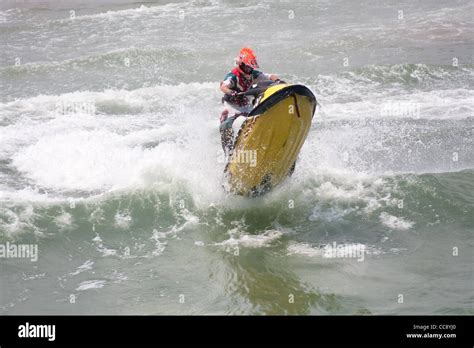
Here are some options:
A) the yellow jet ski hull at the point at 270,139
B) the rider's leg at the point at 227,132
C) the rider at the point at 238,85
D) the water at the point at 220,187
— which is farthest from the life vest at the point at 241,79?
the water at the point at 220,187

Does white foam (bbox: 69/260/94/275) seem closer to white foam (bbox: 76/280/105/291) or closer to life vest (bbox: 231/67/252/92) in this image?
white foam (bbox: 76/280/105/291)

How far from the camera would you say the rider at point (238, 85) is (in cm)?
906

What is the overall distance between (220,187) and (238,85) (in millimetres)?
1507

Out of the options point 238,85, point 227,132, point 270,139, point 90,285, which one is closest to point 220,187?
point 227,132

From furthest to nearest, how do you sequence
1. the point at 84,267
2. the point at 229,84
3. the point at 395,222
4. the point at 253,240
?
the point at 395,222, the point at 229,84, the point at 253,240, the point at 84,267

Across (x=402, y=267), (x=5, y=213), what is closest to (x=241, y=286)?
(x=402, y=267)

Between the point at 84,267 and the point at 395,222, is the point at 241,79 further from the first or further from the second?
the point at 84,267

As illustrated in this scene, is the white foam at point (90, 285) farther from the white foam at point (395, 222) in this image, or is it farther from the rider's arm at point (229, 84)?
the white foam at point (395, 222)

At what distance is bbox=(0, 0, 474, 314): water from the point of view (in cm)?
770

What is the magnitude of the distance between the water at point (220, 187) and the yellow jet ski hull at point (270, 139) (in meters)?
0.36

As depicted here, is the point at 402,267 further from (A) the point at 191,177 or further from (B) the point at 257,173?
(A) the point at 191,177

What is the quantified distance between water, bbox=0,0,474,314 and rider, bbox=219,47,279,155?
789 mm

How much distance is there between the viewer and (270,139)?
346 inches

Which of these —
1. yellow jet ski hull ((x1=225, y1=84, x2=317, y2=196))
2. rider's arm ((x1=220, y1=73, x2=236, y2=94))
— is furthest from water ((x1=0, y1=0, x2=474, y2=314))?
rider's arm ((x1=220, y1=73, x2=236, y2=94))
